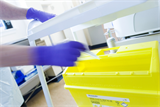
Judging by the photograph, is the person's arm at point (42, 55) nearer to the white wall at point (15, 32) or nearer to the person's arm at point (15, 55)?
the person's arm at point (15, 55)

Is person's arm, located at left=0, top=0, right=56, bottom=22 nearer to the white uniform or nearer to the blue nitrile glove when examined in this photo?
the white uniform

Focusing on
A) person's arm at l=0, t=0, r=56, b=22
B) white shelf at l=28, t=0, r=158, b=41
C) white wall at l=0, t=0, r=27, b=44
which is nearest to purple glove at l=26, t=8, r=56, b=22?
person's arm at l=0, t=0, r=56, b=22

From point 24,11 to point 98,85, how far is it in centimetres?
72

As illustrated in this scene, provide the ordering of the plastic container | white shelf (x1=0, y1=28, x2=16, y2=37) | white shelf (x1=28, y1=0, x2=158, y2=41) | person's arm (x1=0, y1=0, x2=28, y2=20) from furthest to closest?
1. white shelf (x1=0, y1=28, x2=16, y2=37)
2. person's arm (x1=0, y1=0, x2=28, y2=20)
3. the plastic container
4. white shelf (x1=28, y1=0, x2=158, y2=41)

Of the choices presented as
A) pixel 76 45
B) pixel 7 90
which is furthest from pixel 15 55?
pixel 7 90

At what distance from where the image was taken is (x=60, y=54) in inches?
13.2

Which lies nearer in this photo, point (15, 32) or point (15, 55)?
point (15, 55)

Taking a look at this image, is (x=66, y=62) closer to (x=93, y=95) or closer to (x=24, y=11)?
(x=93, y=95)

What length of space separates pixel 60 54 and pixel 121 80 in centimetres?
30

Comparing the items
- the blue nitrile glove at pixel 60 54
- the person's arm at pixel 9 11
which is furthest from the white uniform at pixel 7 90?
the blue nitrile glove at pixel 60 54

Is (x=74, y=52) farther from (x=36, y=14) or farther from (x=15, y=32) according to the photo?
(x=15, y=32)

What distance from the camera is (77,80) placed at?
2.02ft

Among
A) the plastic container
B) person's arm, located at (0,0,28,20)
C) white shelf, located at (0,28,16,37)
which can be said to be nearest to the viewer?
the plastic container

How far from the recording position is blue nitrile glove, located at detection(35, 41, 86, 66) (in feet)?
1.08
